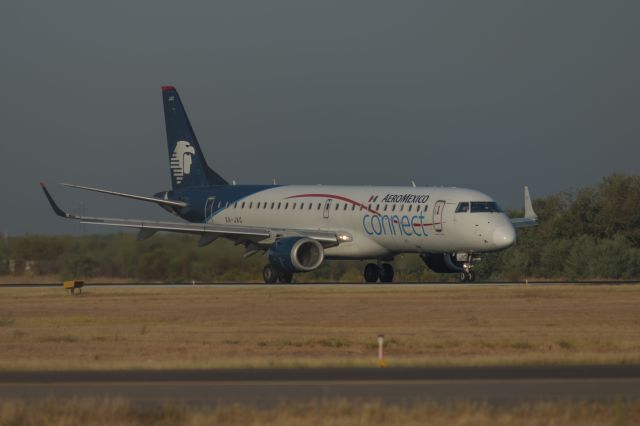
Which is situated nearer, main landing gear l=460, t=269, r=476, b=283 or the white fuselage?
the white fuselage

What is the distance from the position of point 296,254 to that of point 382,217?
374 centimetres

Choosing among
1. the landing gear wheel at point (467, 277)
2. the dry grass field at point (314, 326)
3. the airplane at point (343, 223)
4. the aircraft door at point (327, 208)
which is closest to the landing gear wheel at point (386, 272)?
the airplane at point (343, 223)

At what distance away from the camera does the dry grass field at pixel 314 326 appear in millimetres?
27609

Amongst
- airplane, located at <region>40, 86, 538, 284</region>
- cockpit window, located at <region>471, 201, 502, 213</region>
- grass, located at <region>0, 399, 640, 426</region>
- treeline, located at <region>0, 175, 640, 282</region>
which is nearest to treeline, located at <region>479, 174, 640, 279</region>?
treeline, located at <region>0, 175, 640, 282</region>

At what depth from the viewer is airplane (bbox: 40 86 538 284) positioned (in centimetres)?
5162

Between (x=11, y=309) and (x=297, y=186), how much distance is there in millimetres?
18524

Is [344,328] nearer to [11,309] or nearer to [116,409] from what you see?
[11,309]

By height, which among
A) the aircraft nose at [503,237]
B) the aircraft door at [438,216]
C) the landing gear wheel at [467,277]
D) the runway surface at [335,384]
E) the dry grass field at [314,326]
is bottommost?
the runway surface at [335,384]

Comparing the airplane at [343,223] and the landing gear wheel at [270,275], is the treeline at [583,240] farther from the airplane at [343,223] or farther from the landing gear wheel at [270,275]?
the landing gear wheel at [270,275]

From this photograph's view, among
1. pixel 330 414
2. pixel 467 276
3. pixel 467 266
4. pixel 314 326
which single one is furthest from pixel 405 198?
pixel 330 414

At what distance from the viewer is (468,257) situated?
176 feet

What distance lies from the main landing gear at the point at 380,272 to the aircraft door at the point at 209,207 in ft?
27.0

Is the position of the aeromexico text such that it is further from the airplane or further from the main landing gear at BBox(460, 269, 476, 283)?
the main landing gear at BBox(460, 269, 476, 283)

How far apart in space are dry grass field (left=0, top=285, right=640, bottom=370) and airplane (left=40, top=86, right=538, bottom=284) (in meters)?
2.58
